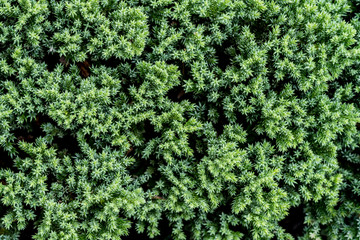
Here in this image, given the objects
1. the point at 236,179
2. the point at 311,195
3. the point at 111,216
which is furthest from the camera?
the point at 311,195

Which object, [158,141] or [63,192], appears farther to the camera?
[158,141]

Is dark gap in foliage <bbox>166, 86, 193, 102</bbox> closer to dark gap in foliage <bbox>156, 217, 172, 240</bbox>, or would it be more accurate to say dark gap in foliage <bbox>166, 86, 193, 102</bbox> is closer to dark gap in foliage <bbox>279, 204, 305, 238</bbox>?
dark gap in foliage <bbox>156, 217, 172, 240</bbox>

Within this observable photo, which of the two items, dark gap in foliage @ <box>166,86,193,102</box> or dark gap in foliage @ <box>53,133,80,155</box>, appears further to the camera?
dark gap in foliage @ <box>166,86,193,102</box>

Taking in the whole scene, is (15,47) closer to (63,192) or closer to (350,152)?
(63,192)

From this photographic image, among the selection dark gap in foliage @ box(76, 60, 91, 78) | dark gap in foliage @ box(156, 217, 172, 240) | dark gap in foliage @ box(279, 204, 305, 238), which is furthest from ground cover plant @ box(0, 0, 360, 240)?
dark gap in foliage @ box(279, 204, 305, 238)

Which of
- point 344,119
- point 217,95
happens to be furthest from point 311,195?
point 217,95

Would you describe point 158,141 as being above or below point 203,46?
below

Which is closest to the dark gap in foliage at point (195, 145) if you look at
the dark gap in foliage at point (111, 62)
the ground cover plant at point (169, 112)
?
the ground cover plant at point (169, 112)
